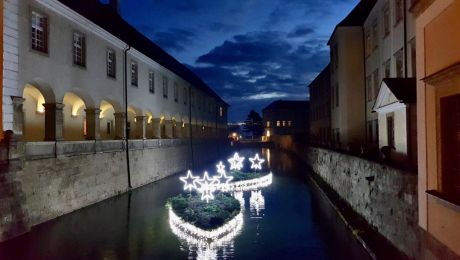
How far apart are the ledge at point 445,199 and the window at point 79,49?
16047 millimetres

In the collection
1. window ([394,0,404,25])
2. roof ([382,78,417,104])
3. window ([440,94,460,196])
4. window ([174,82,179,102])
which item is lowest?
window ([440,94,460,196])

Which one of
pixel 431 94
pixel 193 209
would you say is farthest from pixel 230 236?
pixel 431 94

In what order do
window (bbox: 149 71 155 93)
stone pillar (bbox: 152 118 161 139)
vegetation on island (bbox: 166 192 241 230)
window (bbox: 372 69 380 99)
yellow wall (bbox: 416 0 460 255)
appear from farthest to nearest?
stone pillar (bbox: 152 118 161 139) → window (bbox: 149 71 155 93) → window (bbox: 372 69 380 99) → vegetation on island (bbox: 166 192 241 230) → yellow wall (bbox: 416 0 460 255)

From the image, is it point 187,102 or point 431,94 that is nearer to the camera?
point 431,94

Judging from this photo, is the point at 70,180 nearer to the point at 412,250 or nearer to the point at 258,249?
the point at 258,249

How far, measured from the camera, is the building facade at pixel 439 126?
6855 mm

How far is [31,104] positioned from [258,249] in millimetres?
15223

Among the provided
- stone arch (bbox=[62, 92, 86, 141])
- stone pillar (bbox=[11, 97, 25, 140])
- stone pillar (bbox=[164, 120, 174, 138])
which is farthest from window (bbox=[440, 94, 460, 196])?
stone pillar (bbox=[164, 120, 174, 138])

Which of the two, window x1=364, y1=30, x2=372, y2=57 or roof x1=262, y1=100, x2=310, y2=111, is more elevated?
roof x1=262, y1=100, x2=310, y2=111

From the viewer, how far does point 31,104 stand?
68.4 feet

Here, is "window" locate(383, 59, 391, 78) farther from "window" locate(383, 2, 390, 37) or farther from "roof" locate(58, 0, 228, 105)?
"roof" locate(58, 0, 228, 105)

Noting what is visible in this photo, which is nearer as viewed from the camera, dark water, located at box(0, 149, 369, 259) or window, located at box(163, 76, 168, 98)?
dark water, located at box(0, 149, 369, 259)

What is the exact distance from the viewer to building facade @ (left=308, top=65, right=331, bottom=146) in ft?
140

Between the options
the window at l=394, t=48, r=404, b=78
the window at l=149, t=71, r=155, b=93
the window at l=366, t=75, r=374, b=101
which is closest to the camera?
the window at l=394, t=48, r=404, b=78
